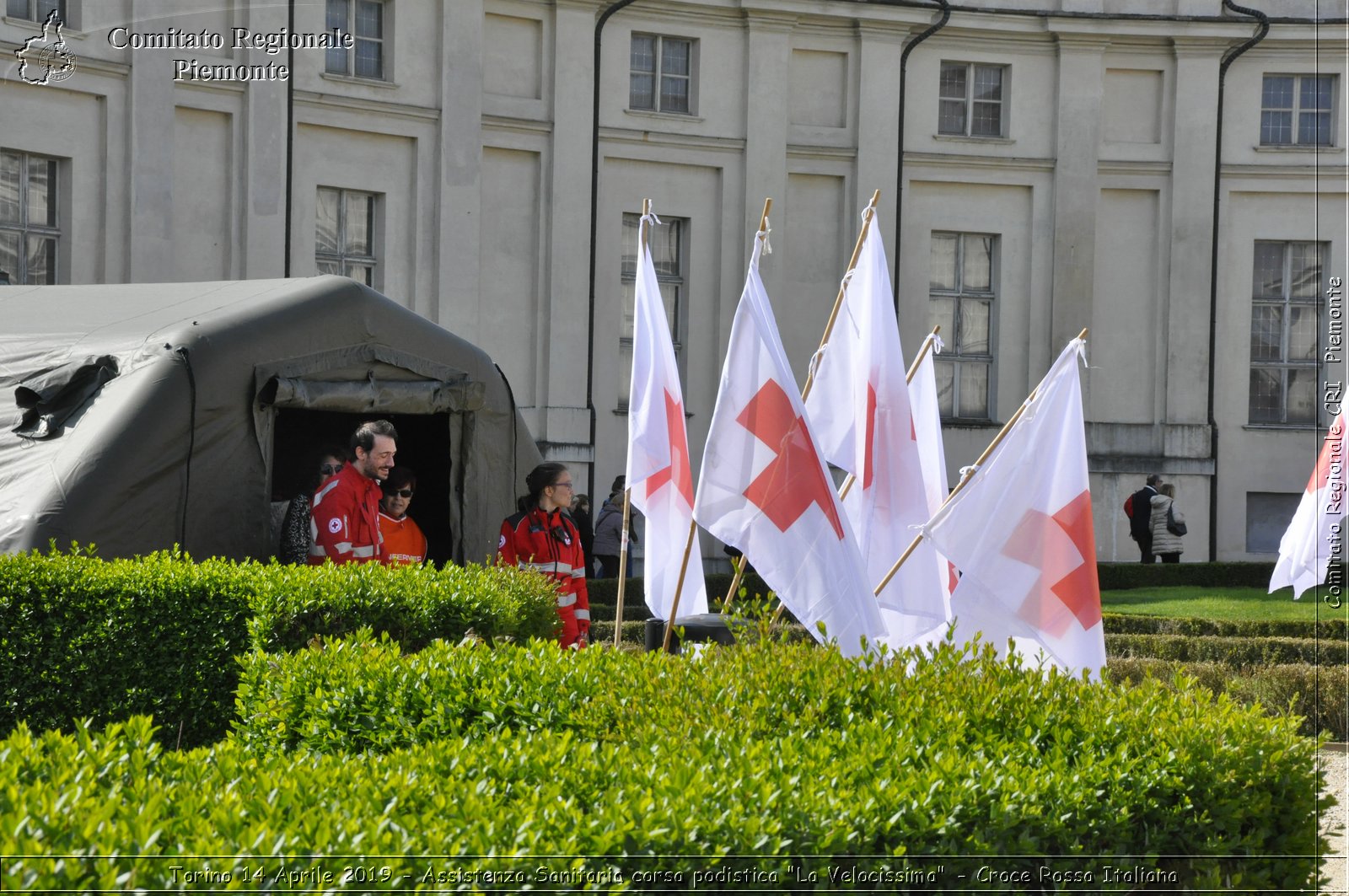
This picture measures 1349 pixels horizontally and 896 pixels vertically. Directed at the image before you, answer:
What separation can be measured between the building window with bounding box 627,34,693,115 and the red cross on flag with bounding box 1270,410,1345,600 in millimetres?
13865

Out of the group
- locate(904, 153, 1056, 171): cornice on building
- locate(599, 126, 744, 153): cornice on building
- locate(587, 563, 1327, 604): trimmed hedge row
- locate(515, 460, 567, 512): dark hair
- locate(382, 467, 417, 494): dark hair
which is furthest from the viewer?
locate(904, 153, 1056, 171): cornice on building

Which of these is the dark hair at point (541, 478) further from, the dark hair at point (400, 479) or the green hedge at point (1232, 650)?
Result: the green hedge at point (1232, 650)

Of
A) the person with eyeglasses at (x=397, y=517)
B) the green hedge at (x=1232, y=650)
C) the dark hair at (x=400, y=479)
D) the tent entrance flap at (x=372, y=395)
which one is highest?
the tent entrance flap at (x=372, y=395)

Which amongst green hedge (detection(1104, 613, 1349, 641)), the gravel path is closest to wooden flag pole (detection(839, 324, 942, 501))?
the gravel path

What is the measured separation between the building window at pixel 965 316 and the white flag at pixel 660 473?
59.3 ft

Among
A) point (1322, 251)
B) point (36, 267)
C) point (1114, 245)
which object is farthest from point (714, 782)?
point (1322, 251)

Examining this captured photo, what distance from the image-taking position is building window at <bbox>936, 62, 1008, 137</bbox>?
2836 cm

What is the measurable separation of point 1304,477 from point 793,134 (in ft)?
35.0

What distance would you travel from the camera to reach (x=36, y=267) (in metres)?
21.0

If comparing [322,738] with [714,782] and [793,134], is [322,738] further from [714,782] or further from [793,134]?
[793,134]

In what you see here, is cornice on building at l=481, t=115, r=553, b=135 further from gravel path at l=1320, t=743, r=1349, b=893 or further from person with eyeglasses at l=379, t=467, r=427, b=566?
gravel path at l=1320, t=743, r=1349, b=893

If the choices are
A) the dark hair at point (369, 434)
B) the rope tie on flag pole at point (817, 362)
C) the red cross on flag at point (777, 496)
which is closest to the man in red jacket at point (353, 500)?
the dark hair at point (369, 434)

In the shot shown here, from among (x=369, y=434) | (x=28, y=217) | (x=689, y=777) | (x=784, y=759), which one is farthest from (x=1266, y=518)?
(x=689, y=777)

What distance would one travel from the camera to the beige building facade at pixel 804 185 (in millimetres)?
22703
